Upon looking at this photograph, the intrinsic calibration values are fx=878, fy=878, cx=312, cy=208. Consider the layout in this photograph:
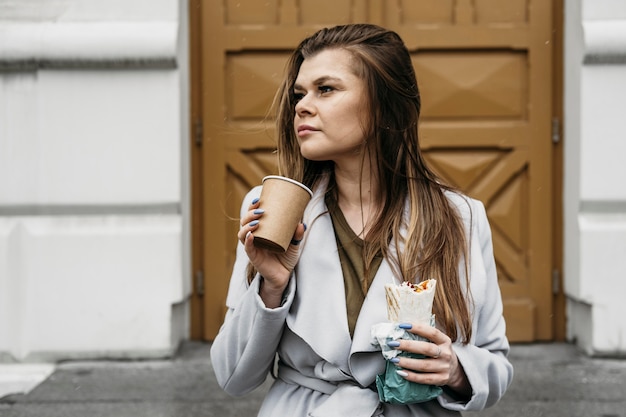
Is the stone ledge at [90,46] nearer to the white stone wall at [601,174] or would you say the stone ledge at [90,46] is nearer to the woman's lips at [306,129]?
the white stone wall at [601,174]

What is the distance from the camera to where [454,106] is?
5.53m

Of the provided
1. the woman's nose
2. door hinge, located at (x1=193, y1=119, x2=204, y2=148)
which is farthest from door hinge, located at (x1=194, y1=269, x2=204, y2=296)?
the woman's nose

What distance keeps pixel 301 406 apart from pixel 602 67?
369cm

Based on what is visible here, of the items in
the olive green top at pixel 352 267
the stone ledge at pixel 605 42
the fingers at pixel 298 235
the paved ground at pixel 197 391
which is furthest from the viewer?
the stone ledge at pixel 605 42

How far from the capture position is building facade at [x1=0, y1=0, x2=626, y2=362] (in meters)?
5.17

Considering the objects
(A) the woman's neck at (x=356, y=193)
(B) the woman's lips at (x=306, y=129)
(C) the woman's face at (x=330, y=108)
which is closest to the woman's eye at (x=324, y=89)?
(C) the woman's face at (x=330, y=108)

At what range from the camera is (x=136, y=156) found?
17.1ft

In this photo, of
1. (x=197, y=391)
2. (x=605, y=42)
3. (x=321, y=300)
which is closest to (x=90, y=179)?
(x=197, y=391)

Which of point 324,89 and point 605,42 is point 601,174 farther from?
point 324,89

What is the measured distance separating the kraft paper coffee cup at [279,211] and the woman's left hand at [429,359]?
344 millimetres

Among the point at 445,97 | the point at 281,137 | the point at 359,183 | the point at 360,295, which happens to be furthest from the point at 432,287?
the point at 445,97

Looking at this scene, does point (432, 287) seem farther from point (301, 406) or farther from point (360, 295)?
point (301, 406)

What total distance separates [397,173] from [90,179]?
10.8 feet

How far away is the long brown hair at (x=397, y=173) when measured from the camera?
2.16m
